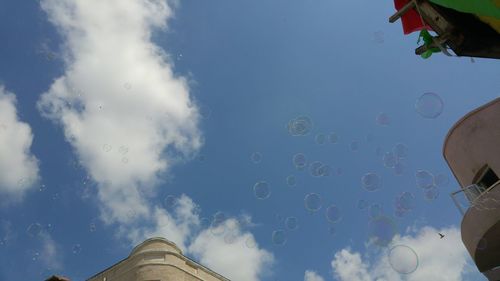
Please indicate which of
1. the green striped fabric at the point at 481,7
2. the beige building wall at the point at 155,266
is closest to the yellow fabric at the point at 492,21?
the green striped fabric at the point at 481,7

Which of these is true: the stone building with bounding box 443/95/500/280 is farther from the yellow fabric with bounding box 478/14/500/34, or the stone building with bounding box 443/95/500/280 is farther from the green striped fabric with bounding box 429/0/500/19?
the green striped fabric with bounding box 429/0/500/19

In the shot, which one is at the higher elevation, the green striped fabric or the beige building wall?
the beige building wall

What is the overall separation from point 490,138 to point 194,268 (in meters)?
14.7

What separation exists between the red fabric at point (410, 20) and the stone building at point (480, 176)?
21.1 feet

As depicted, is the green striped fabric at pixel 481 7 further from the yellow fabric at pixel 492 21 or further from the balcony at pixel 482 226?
the balcony at pixel 482 226

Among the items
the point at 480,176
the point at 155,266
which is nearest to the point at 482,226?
the point at 480,176

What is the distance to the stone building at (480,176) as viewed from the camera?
39.5 ft

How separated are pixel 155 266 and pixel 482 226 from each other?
1383 centimetres

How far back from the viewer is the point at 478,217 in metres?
12.3

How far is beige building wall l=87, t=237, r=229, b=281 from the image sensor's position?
19047 mm

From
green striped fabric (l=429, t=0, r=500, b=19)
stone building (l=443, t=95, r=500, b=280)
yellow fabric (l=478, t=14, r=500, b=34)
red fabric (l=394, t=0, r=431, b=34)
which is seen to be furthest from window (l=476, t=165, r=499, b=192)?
green striped fabric (l=429, t=0, r=500, b=19)

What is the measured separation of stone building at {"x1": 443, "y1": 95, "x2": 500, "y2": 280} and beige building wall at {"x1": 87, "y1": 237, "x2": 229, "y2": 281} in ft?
41.6

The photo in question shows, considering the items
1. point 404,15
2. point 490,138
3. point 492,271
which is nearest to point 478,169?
point 490,138

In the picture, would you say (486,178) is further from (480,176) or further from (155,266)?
(155,266)
